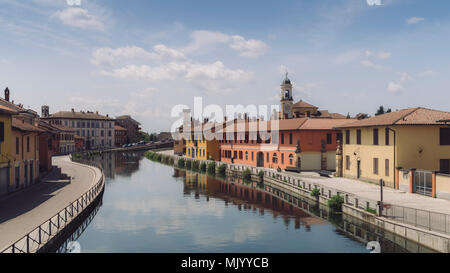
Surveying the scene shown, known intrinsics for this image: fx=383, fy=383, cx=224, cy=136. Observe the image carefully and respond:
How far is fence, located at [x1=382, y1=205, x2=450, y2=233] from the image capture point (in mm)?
18469

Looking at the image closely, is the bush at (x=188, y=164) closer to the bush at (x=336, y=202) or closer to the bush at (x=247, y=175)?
the bush at (x=247, y=175)

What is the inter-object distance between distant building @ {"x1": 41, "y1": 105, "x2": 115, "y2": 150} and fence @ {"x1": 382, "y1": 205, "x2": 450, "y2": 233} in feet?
359

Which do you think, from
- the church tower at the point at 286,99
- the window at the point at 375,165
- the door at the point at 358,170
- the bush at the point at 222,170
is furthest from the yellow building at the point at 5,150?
the church tower at the point at 286,99

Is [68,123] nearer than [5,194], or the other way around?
[5,194]

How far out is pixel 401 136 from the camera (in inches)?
1284

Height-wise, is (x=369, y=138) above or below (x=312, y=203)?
above

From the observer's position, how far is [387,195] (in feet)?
94.8

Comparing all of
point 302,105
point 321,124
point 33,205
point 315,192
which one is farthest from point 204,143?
point 33,205

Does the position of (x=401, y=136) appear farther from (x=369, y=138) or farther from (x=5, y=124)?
(x=5, y=124)

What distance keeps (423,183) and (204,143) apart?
48092 mm
